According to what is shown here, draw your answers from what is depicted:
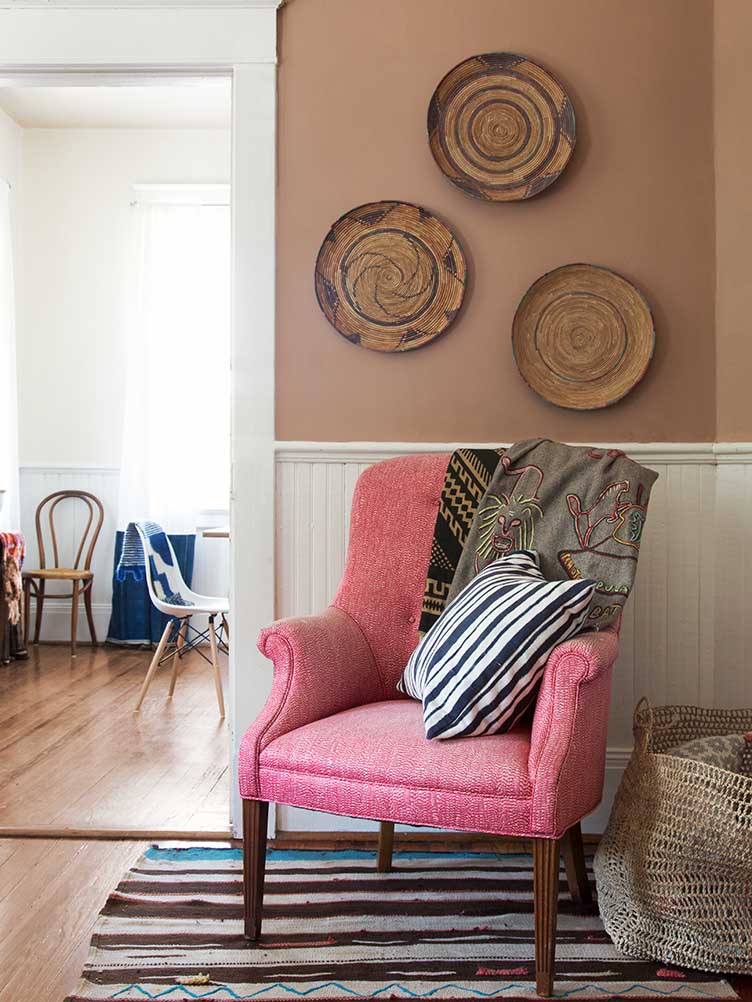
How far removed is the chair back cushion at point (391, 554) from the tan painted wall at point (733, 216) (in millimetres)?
797

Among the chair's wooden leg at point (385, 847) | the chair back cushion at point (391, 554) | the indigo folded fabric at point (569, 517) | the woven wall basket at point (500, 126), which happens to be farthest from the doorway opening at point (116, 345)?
the indigo folded fabric at point (569, 517)

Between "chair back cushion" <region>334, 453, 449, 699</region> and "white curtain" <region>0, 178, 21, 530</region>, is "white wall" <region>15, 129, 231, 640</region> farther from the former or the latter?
"chair back cushion" <region>334, 453, 449, 699</region>

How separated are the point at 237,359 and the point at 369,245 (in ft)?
1.56

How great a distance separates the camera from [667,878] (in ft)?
6.35

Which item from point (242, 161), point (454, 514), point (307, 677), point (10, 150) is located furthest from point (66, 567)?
→ point (307, 677)

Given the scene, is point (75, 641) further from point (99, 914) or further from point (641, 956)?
point (641, 956)

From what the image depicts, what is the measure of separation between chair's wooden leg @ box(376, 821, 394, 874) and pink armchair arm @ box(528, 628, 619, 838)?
0.61 metres

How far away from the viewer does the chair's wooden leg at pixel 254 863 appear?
6.61ft

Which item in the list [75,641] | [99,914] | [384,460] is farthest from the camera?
[75,641]

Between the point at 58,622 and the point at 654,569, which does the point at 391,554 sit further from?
the point at 58,622

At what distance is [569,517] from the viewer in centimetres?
226

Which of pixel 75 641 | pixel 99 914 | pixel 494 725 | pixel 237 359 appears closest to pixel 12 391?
pixel 75 641

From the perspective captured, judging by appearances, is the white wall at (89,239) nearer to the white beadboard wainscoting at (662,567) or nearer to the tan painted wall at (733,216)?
the white beadboard wainscoting at (662,567)

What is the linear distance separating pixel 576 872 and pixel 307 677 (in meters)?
0.74
